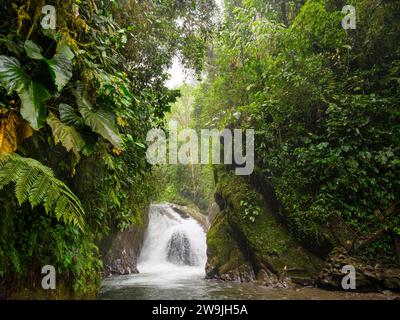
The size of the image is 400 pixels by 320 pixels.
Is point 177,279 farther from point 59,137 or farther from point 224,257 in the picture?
point 59,137

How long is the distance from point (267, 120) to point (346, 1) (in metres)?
4.03

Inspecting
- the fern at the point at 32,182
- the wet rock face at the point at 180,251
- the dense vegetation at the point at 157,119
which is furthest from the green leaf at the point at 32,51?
the wet rock face at the point at 180,251

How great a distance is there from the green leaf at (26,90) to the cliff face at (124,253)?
7437 mm

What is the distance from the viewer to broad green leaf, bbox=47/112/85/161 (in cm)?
236

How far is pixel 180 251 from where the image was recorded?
13289 millimetres

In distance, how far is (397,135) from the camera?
652cm

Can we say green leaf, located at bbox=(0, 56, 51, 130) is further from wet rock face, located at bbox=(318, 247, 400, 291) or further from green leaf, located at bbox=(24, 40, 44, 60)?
wet rock face, located at bbox=(318, 247, 400, 291)

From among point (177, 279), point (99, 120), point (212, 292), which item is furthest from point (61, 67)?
point (177, 279)

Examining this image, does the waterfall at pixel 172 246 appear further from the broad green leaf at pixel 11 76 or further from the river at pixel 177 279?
the broad green leaf at pixel 11 76

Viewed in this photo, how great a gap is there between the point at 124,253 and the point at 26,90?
10788 millimetres

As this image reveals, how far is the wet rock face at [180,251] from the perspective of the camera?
12792 millimetres

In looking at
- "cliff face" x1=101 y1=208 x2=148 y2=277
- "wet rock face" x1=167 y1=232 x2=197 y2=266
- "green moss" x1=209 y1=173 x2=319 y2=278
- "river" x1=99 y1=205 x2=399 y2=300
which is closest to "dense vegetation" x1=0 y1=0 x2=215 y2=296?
"river" x1=99 y1=205 x2=399 y2=300
